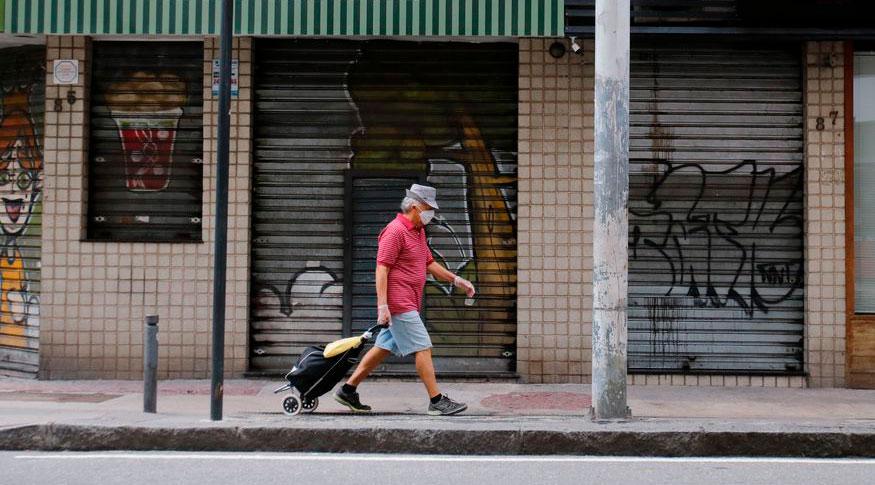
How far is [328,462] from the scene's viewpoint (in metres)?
7.64

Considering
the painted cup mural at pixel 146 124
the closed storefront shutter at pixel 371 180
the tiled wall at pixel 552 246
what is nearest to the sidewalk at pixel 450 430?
the tiled wall at pixel 552 246

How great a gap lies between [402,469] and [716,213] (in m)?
5.38

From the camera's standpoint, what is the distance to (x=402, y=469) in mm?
7391

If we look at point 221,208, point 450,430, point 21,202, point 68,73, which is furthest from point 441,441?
point 21,202

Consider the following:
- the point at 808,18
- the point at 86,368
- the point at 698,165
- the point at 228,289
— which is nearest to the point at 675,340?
the point at 698,165

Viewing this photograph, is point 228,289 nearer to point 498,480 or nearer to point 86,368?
point 86,368

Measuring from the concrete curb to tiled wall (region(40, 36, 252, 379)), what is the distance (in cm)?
317

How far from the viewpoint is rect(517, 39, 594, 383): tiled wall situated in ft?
36.6

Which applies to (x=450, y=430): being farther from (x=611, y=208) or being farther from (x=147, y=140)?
(x=147, y=140)

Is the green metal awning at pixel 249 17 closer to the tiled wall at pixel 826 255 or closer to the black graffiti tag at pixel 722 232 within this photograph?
the black graffiti tag at pixel 722 232

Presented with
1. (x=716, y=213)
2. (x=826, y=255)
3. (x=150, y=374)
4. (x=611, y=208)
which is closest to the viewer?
(x=611, y=208)

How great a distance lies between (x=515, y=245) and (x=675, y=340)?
1.97 metres

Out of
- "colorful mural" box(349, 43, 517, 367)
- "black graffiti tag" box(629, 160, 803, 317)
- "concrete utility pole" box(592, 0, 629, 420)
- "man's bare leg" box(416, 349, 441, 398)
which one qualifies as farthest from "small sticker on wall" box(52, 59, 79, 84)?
"black graffiti tag" box(629, 160, 803, 317)

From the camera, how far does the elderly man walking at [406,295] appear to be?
29.2 ft
